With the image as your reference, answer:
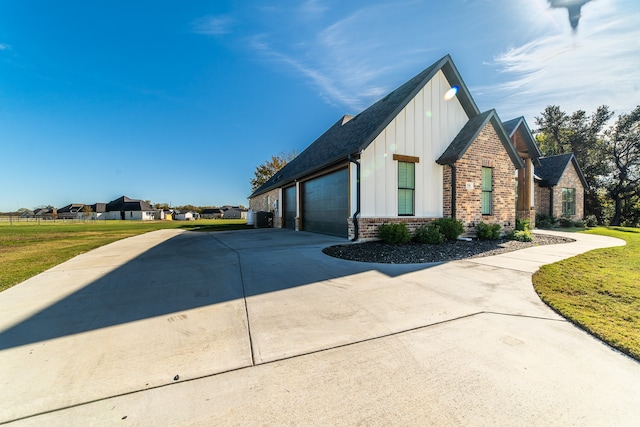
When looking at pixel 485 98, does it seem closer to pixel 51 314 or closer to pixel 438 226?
pixel 438 226

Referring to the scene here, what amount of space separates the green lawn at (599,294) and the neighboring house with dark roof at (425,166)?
173 inches

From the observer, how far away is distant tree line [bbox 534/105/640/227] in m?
23.5

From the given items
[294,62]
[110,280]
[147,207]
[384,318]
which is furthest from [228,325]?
[147,207]

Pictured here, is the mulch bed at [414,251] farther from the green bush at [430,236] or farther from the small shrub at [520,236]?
the small shrub at [520,236]

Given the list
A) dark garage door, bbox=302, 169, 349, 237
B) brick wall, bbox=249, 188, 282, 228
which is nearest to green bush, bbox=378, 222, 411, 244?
dark garage door, bbox=302, 169, 349, 237

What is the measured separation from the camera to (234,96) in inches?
609

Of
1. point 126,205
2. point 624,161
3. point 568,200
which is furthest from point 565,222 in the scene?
point 126,205

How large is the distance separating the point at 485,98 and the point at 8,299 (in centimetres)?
1761

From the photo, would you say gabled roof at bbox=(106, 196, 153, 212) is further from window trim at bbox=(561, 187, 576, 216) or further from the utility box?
window trim at bbox=(561, 187, 576, 216)

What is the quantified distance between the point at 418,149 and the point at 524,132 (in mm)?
7389

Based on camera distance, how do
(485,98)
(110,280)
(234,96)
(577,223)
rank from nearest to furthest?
(110,280)
(485,98)
(234,96)
(577,223)

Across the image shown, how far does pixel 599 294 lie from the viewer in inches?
156

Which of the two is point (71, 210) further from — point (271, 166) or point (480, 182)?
point (480, 182)

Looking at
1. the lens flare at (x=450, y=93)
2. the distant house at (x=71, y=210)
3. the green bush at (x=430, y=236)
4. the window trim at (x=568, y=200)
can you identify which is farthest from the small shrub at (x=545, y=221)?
the distant house at (x=71, y=210)
